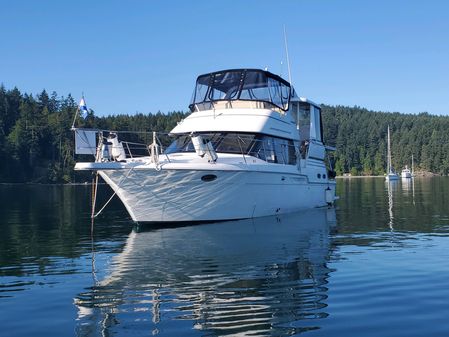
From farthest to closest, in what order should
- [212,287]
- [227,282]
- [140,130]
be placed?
[140,130] < [227,282] < [212,287]

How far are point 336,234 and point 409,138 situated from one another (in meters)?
150

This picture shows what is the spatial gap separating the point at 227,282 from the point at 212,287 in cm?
47

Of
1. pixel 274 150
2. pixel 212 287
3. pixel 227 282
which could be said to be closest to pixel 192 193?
pixel 274 150

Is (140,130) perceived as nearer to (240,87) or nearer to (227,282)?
(240,87)

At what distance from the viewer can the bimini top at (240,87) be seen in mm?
22031

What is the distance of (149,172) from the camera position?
54.1 feet

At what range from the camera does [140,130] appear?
11844 cm

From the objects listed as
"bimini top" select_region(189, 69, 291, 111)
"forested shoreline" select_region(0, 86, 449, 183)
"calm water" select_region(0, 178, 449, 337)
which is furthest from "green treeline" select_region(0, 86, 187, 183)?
"calm water" select_region(0, 178, 449, 337)

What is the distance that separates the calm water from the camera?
686cm

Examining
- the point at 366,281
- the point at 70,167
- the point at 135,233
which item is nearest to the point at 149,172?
the point at 135,233

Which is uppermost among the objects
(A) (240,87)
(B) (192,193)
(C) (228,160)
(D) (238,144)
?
(A) (240,87)

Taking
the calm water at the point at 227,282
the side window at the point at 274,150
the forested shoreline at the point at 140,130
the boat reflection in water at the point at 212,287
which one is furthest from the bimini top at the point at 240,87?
the forested shoreline at the point at 140,130

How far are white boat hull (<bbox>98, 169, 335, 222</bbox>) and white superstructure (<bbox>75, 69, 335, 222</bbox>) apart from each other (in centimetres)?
3

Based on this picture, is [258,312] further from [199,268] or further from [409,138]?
[409,138]
